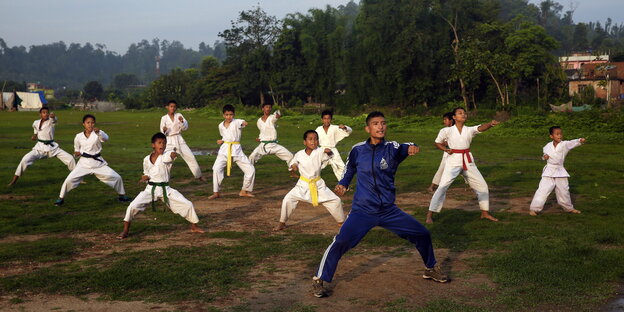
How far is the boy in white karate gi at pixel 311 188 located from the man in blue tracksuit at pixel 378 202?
2859mm

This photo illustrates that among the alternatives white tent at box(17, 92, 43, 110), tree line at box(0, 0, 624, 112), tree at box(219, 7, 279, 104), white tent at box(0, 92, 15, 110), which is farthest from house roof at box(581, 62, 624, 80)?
white tent at box(0, 92, 15, 110)

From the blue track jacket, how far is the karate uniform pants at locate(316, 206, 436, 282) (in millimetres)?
95

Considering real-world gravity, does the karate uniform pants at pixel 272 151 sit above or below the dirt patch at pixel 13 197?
above

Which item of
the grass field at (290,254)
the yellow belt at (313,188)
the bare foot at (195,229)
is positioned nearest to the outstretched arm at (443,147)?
the grass field at (290,254)

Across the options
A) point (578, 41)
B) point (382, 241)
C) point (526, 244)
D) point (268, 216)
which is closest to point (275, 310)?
point (382, 241)

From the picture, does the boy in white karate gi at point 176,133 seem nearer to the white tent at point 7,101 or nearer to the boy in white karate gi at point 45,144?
the boy in white karate gi at point 45,144

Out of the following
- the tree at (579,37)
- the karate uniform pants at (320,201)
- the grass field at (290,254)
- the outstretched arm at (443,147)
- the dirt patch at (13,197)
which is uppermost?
the tree at (579,37)

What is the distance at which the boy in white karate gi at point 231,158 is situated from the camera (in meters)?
13.3

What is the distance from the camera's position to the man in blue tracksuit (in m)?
6.65

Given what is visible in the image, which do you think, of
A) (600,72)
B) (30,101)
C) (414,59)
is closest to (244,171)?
(414,59)

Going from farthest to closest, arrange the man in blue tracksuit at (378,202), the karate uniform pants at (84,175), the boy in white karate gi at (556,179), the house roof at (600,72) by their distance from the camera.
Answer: the house roof at (600,72)
the karate uniform pants at (84,175)
the boy in white karate gi at (556,179)
the man in blue tracksuit at (378,202)

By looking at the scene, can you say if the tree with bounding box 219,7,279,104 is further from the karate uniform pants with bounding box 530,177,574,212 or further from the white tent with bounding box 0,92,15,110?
the karate uniform pants with bounding box 530,177,574,212

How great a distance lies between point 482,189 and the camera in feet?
33.9

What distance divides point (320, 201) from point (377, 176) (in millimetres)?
3060
